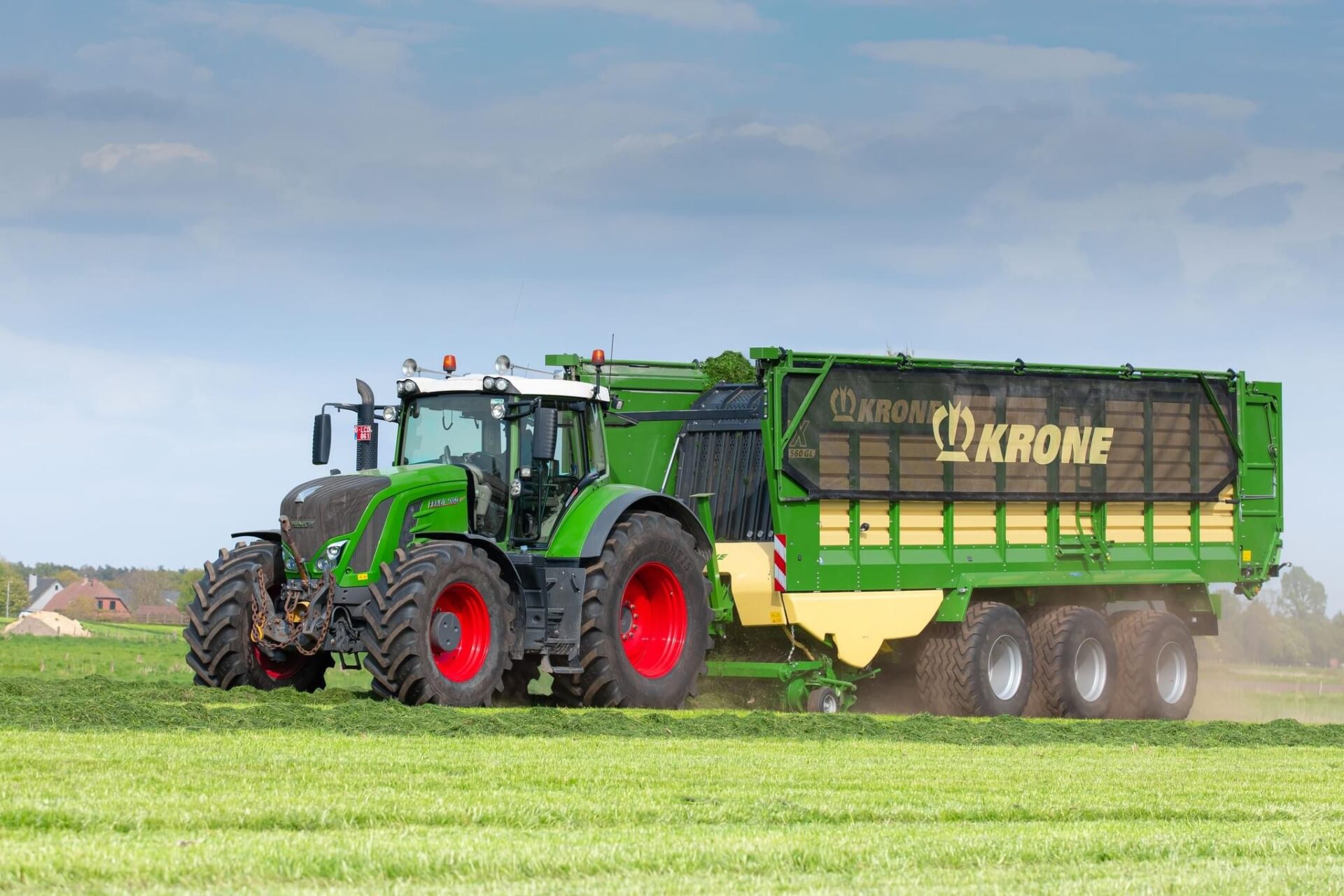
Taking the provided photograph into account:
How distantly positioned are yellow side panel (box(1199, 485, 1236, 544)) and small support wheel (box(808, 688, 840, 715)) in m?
5.70

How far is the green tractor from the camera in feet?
49.1

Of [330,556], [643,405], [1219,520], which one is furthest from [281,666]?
[1219,520]

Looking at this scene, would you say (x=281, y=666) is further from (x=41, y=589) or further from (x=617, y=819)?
(x=41, y=589)

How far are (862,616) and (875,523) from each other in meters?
0.98

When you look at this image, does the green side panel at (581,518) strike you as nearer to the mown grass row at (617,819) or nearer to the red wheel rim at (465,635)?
the red wheel rim at (465,635)

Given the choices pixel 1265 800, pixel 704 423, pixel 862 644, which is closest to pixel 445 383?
pixel 704 423

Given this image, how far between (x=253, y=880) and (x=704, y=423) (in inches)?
491

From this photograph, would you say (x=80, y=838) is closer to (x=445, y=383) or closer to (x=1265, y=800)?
(x=1265, y=800)

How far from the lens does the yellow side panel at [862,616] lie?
1783 centimetres

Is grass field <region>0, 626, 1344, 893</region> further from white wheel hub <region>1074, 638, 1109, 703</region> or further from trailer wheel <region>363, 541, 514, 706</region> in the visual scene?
white wheel hub <region>1074, 638, 1109, 703</region>

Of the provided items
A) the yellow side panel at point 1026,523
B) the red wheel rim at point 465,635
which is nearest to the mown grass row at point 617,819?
the red wheel rim at point 465,635

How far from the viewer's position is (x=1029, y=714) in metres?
19.8

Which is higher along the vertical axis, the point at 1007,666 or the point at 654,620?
the point at 654,620

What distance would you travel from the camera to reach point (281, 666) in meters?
16.2
